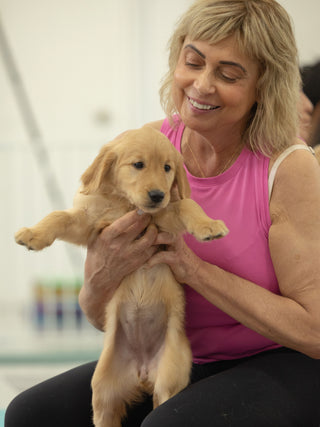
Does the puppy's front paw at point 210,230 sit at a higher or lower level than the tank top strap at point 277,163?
lower

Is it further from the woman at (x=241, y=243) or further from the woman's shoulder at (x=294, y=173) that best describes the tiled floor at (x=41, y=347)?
the woman's shoulder at (x=294, y=173)

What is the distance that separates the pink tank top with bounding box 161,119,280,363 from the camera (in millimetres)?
1444

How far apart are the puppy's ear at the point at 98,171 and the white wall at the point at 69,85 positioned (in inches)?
82.8

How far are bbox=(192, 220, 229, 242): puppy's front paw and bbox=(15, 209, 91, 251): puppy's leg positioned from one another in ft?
1.05

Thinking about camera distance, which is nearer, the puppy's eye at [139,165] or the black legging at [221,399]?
the black legging at [221,399]

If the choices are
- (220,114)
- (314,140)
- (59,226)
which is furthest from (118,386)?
(314,140)

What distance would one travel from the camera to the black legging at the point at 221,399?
4.00 ft

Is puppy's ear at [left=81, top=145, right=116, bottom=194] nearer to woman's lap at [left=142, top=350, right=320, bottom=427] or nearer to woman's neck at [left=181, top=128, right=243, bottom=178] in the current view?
woman's neck at [left=181, top=128, right=243, bottom=178]

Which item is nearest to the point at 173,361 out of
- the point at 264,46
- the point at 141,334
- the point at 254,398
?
the point at 141,334

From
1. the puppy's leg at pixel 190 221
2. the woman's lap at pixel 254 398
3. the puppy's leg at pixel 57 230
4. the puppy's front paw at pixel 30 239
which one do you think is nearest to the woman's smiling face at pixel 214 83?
the puppy's leg at pixel 190 221

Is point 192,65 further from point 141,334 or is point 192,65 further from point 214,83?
point 141,334

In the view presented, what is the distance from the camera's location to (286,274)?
1.40 m

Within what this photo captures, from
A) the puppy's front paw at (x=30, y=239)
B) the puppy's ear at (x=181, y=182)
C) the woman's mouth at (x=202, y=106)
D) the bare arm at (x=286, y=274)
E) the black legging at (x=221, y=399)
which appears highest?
the woman's mouth at (x=202, y=106)

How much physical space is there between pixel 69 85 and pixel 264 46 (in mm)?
2809
